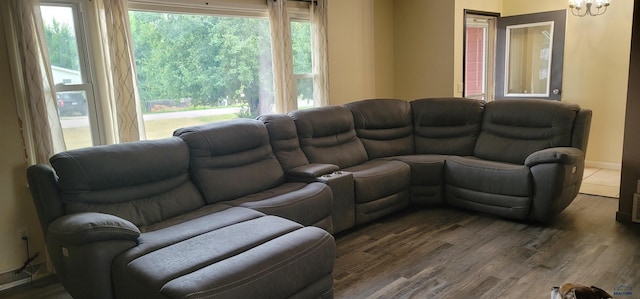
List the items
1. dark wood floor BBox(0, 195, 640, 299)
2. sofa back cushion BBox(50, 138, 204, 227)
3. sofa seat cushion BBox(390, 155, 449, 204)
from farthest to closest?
sofa seat cushion BBox(390, 155, 449, 204)
dark wood floor BBox(0, 195, 640, 299)
sofa back cushion BBox(50, 138, 204, 227)

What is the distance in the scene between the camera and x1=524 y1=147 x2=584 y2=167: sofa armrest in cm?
336

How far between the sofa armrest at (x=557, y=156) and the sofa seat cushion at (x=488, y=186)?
0.09 meters

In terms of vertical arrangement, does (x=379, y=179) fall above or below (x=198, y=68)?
below

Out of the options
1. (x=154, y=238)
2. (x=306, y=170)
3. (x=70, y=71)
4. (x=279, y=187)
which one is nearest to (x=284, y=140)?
(x=306, y=170)

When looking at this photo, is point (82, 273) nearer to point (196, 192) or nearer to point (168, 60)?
point (196, 192)

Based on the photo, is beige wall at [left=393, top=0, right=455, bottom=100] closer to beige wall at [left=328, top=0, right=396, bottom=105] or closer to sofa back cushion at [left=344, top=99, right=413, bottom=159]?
beige wall at [left=328, top=0, right=396, bottom=105]

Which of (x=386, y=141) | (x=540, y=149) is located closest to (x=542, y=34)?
(x=540, y=149)

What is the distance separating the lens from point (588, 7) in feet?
16.6

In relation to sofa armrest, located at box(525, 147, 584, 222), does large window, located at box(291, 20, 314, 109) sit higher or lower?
higher

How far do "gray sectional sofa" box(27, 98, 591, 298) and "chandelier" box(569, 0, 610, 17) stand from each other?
6.29 ft

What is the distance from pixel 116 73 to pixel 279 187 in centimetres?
149

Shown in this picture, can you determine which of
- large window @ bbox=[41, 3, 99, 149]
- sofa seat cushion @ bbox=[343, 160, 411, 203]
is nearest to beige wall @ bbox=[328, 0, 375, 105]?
sofa seat cushion @ bbox=[343, 160, 411, 203]

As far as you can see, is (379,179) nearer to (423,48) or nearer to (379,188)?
(379,188)

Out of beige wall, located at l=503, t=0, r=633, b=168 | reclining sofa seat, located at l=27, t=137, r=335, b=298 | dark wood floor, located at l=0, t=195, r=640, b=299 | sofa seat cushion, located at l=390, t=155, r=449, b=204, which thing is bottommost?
dark wood floor, located at l=0, t=195, r=640, b=299
